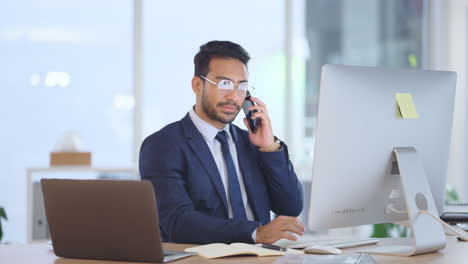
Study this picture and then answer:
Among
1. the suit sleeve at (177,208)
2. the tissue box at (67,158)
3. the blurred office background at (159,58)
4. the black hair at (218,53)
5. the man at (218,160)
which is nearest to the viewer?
the suit sleeve at (177,208)

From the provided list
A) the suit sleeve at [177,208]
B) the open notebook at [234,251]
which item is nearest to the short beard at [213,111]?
the suit sleeve at [177,208]

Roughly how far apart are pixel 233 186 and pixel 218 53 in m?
0.54

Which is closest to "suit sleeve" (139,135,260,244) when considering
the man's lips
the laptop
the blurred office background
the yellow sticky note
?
the man's lips

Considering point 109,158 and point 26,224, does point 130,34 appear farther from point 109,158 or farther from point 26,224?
point 26,224

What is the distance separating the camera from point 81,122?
18.9ft

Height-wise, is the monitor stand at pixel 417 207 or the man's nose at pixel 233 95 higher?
the man's nose at pixel 233 95

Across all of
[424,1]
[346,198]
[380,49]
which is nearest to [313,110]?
[380,49]

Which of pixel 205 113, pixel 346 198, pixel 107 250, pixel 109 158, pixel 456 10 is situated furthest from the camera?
pixel 456 10

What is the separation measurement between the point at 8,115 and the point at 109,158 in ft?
2.78

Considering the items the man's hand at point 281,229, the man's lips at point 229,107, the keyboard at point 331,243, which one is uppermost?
the man's lips at point 229,107

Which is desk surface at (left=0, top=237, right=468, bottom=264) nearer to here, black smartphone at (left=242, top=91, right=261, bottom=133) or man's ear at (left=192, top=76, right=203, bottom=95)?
black smartphone at (left=242, top=91, right=261, bottom=133)

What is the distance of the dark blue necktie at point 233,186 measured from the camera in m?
2.79

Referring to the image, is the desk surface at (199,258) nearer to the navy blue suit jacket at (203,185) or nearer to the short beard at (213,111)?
the navy blue suit jacket at (203,185)

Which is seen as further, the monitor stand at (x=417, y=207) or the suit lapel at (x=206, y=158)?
the suit lapel at (x=206, y=158)
